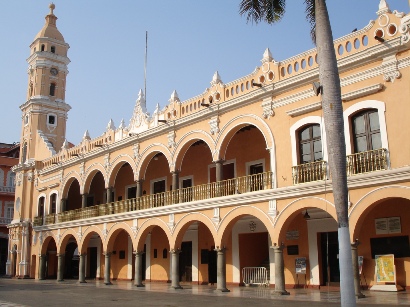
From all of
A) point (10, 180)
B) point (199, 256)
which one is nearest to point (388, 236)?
point (199, 256)

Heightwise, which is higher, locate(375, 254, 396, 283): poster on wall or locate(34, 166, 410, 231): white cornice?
locate(34, 166, 410, 231): white cornice

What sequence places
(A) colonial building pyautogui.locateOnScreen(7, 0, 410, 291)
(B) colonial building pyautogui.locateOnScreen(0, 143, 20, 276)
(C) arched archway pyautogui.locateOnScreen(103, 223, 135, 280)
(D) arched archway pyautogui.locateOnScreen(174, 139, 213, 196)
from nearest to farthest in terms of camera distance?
(A) colonial building pyautogui.locateOnScreen(7, 0, 410, 291)
(D) arched archway pyautogui.locateOnScreen(174, 139, 213, 196)
(C) arched archway pyautogui.locateOnScreen(103, 223, 135, 280)
(B) colonial building pyautogui.locateOnScreen(0, 143, 20, 276)

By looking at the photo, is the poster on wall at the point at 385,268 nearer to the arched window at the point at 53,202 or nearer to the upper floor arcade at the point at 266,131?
the upper floor arcade at the point at 266,131

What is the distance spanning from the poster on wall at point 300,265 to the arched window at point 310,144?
3.99 meters

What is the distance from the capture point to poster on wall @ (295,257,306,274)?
17.6 m

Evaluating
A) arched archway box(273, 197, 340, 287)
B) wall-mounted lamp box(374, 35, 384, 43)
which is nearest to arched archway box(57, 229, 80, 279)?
arched archway box(273, 197, 340, 287)

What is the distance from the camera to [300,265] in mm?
17781

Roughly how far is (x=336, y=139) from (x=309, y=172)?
20.9 feet

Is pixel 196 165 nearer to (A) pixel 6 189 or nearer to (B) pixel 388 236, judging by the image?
(B) pixel 388 236

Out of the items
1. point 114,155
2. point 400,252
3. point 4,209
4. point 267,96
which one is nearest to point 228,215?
point 267,96

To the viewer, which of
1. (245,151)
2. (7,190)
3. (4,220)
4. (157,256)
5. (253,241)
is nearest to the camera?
(245,151)

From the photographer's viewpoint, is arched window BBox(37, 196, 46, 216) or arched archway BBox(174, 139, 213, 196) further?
arched window BBox(37, 196, 46, 216)

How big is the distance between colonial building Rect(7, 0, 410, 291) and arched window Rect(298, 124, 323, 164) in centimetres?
4

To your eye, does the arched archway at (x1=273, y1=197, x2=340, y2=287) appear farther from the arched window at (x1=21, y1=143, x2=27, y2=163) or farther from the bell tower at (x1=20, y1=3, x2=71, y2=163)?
the arched window at (x1=21, y1=143, x2=27, y2=163)
